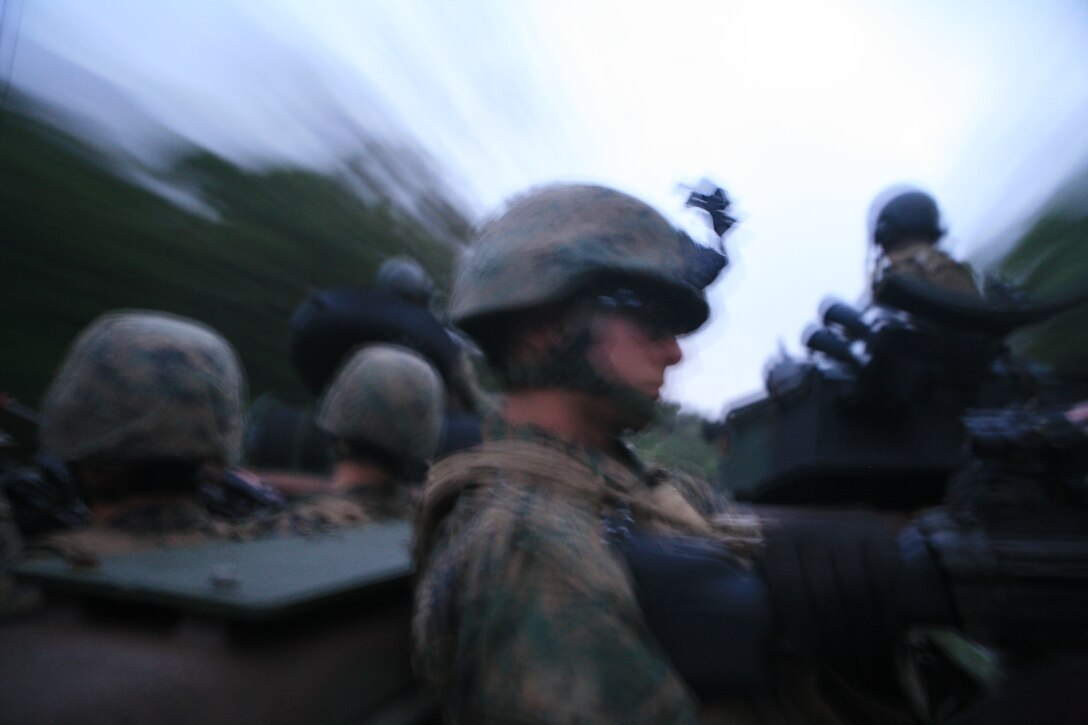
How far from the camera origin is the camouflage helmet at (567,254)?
61.1 inches

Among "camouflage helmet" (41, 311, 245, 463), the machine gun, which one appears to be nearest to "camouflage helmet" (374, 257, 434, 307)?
the machine gun

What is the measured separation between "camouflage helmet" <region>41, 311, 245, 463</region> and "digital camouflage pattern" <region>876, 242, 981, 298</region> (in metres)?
2.46

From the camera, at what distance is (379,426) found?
127 inches

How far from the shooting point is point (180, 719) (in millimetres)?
1266

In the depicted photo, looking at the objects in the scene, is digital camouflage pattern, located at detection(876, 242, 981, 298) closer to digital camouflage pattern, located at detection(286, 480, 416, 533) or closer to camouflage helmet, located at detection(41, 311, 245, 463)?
digital camouflage pattern, located at detection(286, 480, 416, 533)

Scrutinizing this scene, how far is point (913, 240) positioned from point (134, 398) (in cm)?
307

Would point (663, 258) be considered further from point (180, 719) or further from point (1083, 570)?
point (180, 719)

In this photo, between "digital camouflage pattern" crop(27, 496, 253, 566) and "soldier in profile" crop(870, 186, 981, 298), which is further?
"soldier in profile" crop(870, 186, 981, 298)

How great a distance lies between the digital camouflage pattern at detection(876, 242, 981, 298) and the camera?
3.10 metres

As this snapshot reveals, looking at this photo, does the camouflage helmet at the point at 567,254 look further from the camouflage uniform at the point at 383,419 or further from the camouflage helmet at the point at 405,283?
the camouflage helmet at the point at 405,283

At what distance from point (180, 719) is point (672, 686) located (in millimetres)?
796

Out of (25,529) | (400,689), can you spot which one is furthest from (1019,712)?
(25,529)

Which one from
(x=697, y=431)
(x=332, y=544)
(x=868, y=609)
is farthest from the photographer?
(x=697, y=431)

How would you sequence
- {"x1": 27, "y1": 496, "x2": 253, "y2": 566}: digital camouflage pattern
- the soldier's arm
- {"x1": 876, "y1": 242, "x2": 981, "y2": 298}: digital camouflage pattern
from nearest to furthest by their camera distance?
1. the soldier's arm
2. {"x1": 27, "y1": 496, "x2": 253, "y2": 566}: digital camouflage pattern
3. {"x1": 876, "y1": 242, "x2": 981, "y2": 298}: digital camouflage pattern
